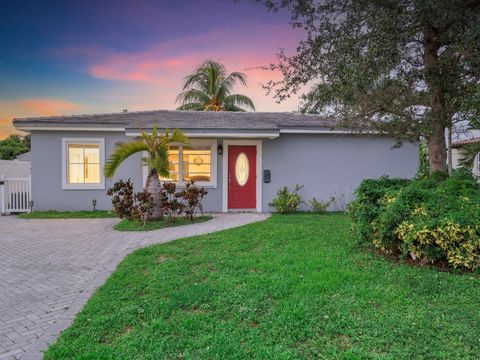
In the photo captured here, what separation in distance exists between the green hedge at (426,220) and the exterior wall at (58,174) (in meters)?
8.44

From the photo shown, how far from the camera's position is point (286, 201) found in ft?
36.3

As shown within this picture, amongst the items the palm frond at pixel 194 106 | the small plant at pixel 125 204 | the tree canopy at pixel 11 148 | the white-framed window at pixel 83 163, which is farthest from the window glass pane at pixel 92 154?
the tree canopy at pixel 11 148

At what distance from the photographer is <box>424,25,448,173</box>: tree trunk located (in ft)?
18.7

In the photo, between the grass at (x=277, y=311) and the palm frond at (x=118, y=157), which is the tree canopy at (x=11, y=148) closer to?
the palm frond at (x=118, y=157)

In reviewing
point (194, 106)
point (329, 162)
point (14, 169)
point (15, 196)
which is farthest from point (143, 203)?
point (194, 106)

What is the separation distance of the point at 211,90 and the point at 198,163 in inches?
618

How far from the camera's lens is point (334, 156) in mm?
11789

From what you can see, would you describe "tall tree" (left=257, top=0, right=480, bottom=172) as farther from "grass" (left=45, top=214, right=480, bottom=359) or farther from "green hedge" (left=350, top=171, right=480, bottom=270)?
"grass" (left=45, top=214, right=480, bottom=359)

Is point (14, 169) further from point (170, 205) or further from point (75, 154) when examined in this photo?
point (170, 205)

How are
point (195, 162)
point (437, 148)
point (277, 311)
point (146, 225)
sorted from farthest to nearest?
point (195, 162)
point (146, 225)
point (437, 148)
point (277, 311)

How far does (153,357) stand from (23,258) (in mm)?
4715

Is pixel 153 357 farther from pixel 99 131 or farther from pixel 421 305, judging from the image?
pixel 99 131

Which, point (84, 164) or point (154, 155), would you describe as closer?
point (154, 155)

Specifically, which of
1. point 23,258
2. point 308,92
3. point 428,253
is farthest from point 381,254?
point 23,258
